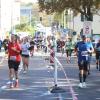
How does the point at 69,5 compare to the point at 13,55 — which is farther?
the point at 69,5

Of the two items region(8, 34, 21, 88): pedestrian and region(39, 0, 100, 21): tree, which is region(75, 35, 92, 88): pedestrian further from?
region(39, 0, 100, 21): tree

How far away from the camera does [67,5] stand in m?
61.2

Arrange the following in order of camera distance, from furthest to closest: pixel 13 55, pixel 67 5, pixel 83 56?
pixel 67 5 < pixel 83 56 < pixel 13 55

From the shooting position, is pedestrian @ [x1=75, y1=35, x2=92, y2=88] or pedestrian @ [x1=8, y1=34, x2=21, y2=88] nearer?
pedestrian @ [x1=8, y1=34, x2=21, y2=88]

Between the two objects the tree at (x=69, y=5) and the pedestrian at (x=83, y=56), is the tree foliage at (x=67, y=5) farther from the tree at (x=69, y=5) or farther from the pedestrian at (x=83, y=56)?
the pedestrian at (x=83, y=56)

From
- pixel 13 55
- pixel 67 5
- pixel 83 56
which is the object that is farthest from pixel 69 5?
pixel 13 55

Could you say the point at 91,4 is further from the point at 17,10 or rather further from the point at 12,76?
the point at 17,10

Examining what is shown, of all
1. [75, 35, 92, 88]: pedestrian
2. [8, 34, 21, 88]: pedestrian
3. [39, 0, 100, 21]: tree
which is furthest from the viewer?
[39, 0, 100, 21]: tree

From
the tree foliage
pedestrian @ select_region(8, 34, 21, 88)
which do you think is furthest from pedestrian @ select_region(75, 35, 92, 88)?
the tree foliage

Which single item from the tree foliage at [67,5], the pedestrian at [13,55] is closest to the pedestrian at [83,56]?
the pedestrian at [13,55]

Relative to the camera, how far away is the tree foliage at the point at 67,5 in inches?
2398

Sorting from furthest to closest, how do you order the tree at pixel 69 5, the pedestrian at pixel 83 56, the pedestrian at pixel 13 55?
the tree at pixel 69 5 < the pedestrian at pixel 83 56 < the pedestrian at pixel 13 55

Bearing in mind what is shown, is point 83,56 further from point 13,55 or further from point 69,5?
point 69,5

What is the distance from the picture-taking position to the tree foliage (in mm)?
60906
